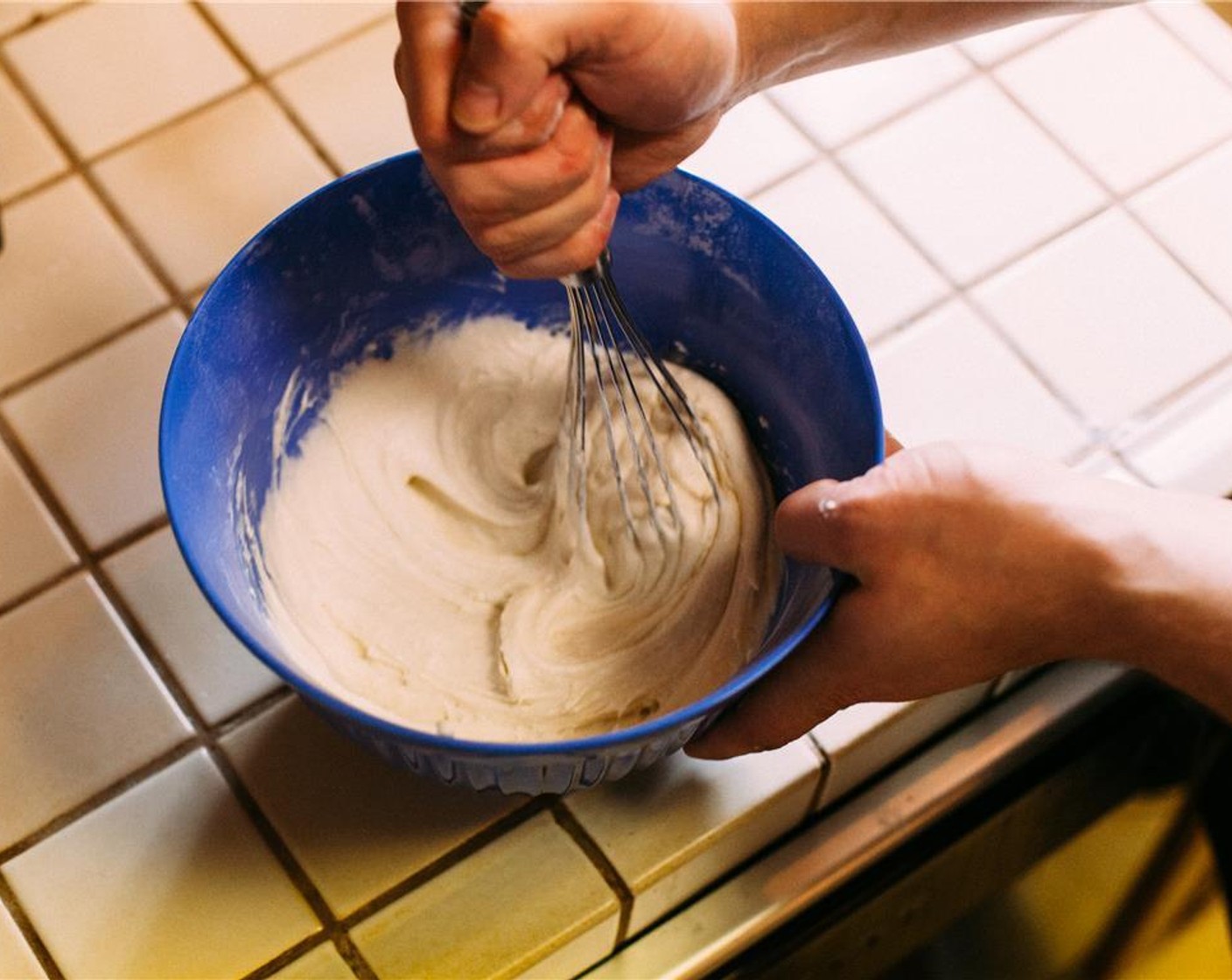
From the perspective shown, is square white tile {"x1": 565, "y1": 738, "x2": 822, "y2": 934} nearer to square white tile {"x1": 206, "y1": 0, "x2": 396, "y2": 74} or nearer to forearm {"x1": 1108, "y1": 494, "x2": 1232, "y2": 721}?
forearm {"x1": 1108, "y1": 494, "x2": 1232, "y2": 721}

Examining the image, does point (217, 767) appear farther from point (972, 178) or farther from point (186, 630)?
point (972, 178)

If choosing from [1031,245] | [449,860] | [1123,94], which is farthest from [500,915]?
[1123,94]

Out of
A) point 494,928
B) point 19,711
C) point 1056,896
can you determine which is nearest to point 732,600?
point 494,928

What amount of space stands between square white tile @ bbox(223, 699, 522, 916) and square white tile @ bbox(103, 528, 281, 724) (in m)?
0.02

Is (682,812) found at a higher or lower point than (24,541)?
lower

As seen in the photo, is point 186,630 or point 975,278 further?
point 975,278

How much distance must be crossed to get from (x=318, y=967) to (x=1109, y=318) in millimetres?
537

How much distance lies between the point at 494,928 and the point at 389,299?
0.32 meters

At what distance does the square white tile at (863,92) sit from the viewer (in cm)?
81

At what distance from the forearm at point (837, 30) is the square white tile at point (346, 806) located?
1.21ft

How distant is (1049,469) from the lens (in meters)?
0.57

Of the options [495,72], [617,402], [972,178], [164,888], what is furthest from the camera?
[972,178]

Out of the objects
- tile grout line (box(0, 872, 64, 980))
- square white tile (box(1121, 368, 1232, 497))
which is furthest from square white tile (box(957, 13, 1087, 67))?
tile grout line (box(0, 872, 64, 980))

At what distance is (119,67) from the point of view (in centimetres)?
81
